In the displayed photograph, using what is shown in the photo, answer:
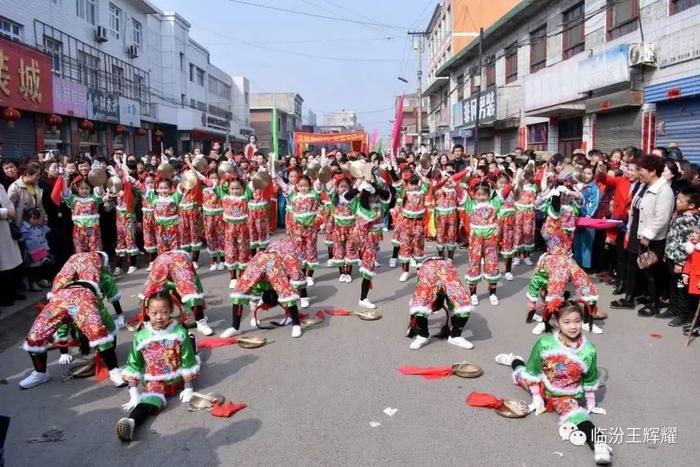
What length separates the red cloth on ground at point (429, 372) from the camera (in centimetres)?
495

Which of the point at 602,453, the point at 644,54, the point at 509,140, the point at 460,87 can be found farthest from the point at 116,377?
the point at 460,87

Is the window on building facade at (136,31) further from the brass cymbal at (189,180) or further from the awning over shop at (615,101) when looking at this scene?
the awning over shop at (615,101)

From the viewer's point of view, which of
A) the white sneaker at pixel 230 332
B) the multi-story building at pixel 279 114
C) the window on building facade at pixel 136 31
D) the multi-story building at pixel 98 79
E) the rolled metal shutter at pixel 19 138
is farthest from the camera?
the multi-story building at pixel 279 114

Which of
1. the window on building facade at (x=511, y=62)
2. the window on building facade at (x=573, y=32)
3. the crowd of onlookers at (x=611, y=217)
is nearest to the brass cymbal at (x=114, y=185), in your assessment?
the crowd of onlookers at (x=611, y=217)

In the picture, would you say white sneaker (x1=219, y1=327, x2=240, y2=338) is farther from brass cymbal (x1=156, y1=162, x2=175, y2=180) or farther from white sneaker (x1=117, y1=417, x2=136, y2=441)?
brass cymbal (x1=156, y1=162, x2=175, y2=180)

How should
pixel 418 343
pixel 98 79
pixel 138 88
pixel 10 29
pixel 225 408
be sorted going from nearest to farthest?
1. pixel 225 408
2. pixel 418 343
3. pixel 10 29
4. pixel 98 79
5. pixel 138 88

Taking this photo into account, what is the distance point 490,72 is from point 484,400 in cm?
2237

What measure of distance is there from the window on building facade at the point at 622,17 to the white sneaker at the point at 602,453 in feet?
38.2

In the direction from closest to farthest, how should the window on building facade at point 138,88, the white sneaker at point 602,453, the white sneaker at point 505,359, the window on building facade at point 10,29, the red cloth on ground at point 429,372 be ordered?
the white sneaker at point 602,453
the red cloth on ground at point 429,372
the white sneaker at point 505,359
the window on building facade at point 10,29
the window on building facade at point 138,88

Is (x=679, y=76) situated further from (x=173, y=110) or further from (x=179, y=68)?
(x=179, y=68)

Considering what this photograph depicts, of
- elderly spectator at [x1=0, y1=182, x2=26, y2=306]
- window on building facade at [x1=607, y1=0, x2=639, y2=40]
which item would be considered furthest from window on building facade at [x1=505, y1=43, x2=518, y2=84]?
elderly spectator at [x1=0, y1=182, x2=26, y2=306]

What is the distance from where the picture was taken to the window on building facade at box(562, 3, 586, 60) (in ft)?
51.5

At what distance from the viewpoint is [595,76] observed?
13.9 meters

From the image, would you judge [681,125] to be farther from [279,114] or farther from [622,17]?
[279,114]
